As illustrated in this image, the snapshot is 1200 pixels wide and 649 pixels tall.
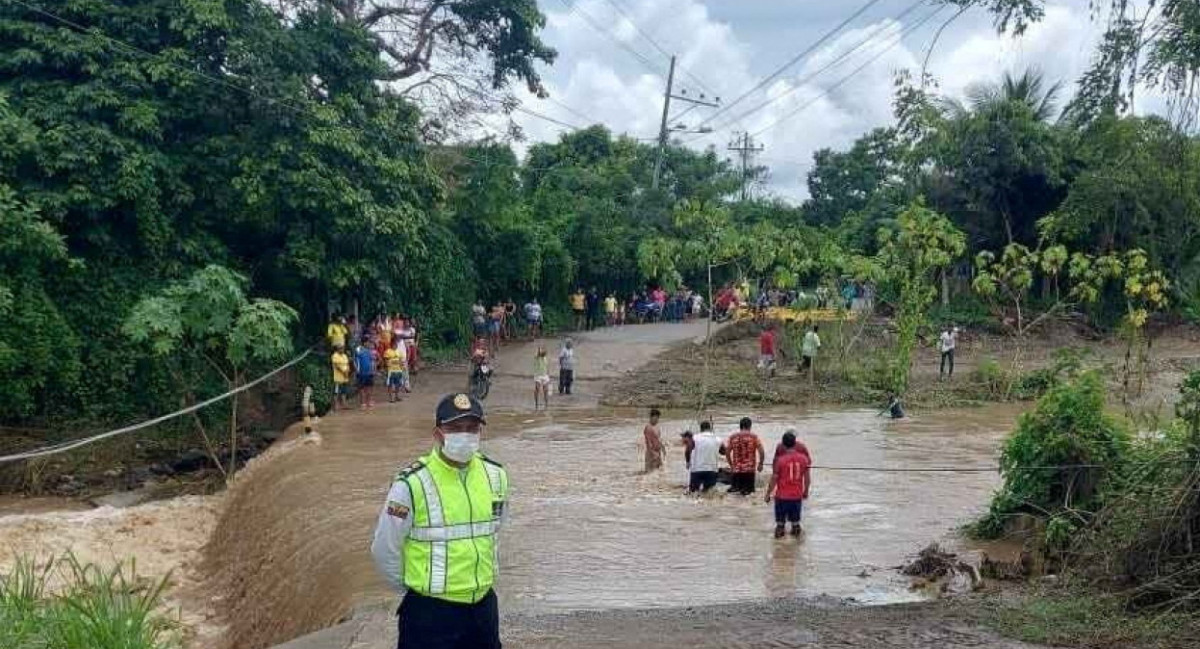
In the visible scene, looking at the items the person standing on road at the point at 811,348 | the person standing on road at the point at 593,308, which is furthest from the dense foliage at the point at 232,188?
the person standing on road at the point at 593,308

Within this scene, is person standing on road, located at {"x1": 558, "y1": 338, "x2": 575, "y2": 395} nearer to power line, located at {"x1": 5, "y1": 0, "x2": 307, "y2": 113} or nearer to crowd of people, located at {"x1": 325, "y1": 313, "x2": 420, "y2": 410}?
crowd of people, located at {"x1": 325, "y1": 313, "x2": 420, "y2": 410}

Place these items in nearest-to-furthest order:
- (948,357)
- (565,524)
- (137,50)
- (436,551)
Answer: (436,551) < (565,524) < (137,50) < (948,357)

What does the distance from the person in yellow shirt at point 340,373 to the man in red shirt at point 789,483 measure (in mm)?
12624

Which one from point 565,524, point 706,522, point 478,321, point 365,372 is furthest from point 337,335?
point 706,522

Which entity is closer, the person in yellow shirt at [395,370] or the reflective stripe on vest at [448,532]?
the reflective stripe on vest at [448,532]

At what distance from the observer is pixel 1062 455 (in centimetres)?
1204

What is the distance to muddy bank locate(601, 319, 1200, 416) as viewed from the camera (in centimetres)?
2664

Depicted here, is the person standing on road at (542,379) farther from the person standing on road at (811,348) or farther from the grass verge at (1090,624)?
the grass verge at (1090,624)

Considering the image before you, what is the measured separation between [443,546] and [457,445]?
44 cm

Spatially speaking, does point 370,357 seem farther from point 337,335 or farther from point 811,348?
point 811,348

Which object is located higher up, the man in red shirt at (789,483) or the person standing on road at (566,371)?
the person standing on road at (566,371)

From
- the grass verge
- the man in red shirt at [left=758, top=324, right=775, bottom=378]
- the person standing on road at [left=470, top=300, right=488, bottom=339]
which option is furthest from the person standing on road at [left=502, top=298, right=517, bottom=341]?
the grass verge

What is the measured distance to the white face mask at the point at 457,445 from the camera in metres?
4.79

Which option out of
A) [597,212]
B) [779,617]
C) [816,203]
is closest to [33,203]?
[779,617]
